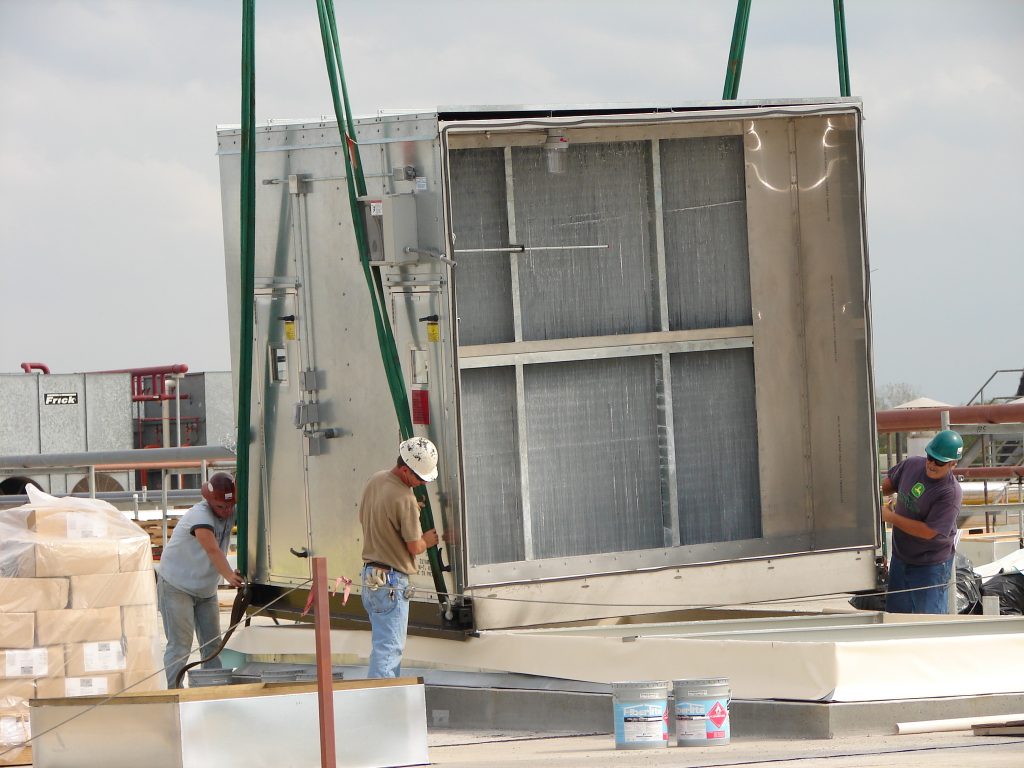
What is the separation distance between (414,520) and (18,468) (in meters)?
4.50

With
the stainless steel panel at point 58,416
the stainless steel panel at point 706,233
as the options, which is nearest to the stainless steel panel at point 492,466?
the stainless steel panel at point 706,233

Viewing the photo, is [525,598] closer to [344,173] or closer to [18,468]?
[344,173]

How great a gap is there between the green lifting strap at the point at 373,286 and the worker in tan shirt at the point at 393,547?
0.21 m

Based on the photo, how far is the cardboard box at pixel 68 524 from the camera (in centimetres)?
779

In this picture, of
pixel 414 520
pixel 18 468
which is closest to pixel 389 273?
pixel 414 520

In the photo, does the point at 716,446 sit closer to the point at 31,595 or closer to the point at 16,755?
the point at 31,595

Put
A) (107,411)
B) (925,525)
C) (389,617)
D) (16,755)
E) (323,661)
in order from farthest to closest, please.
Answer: (107,411), (925,525), (389,617), (16,755), (323,661)

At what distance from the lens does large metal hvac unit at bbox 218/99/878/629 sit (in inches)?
325

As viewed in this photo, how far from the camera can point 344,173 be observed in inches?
326

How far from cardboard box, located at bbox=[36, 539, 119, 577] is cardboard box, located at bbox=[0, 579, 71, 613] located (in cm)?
5

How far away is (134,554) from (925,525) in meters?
4.39

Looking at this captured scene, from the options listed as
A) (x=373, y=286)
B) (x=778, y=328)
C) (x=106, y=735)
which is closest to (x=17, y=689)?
(x=106, y=735)

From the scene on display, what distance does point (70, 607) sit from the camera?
25.1 feet

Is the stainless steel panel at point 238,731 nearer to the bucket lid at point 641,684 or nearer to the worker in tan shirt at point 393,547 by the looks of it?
the bucket lid at point 641,684
